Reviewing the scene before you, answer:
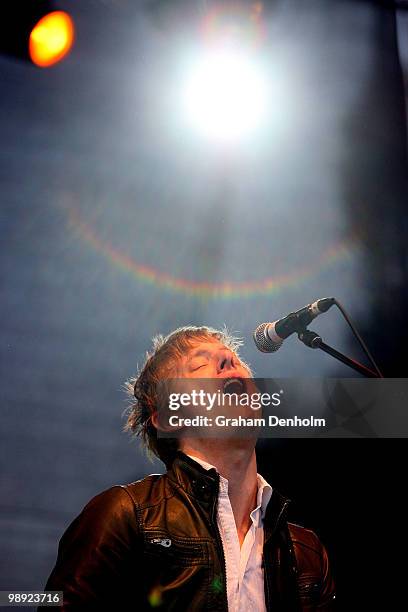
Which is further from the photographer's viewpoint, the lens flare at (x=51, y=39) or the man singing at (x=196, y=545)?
the lens flare at (x=51, y=39)

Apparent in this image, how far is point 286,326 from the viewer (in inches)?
72.7

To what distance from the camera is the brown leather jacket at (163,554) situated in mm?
1484

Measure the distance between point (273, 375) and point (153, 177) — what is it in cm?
103

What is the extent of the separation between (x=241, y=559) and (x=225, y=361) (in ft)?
2.15

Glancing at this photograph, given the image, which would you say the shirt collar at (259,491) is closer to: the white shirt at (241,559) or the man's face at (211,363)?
the white shirt at (241,559)

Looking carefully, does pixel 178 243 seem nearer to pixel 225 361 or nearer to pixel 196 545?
pixel 225 361

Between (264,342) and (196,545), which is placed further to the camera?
(264,342)

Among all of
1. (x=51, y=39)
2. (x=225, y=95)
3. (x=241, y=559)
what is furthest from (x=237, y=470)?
(x=51, y=39)

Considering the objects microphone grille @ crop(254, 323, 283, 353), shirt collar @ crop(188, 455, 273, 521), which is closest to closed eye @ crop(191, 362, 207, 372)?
microphone grille @ crop(254, 323, 283, 353)

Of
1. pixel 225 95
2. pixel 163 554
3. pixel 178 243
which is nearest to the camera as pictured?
pixel 163 554

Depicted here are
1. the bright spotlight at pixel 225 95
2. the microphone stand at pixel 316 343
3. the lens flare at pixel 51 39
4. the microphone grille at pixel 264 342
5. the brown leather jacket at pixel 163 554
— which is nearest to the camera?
the brown leather jacket at pixel 163 554

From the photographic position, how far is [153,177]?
2.49 m

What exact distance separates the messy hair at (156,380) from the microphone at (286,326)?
0.62 feet

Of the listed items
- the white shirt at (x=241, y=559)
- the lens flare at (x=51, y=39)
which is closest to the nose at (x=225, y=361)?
the white shirt at (x=241, y=559)
